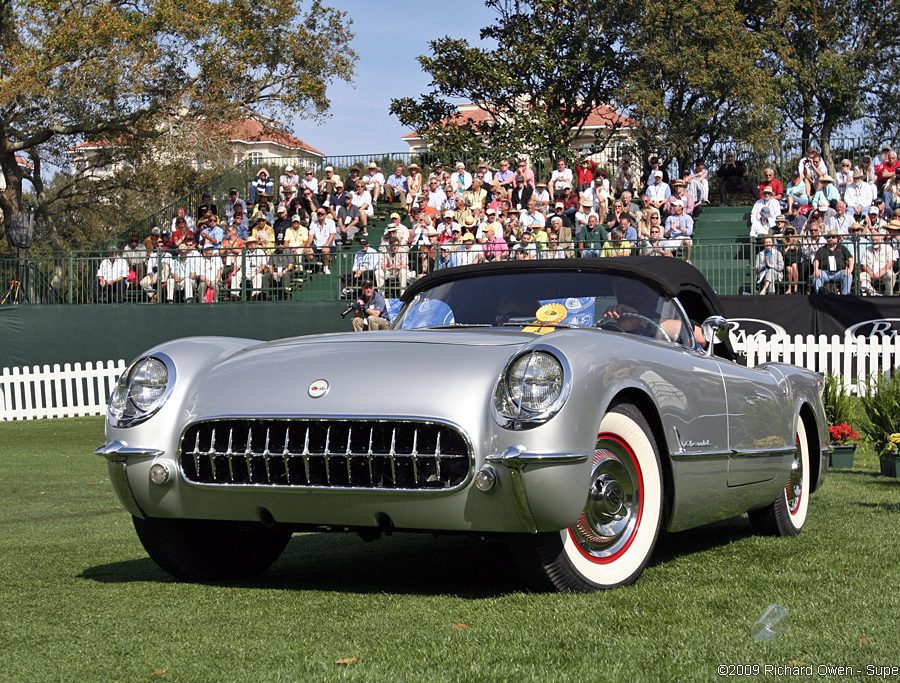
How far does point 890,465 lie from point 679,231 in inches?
525

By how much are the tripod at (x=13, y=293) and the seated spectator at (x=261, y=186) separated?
220 inches

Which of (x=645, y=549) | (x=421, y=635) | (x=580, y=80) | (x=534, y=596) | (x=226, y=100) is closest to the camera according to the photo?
(x=421, y=635)

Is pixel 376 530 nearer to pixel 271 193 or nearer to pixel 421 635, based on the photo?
pixel 421 635

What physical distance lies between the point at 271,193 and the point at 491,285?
937 inches

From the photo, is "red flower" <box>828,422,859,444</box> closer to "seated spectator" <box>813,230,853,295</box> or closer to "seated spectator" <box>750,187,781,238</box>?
"seated spectator" <box>813,230,853,295</box>

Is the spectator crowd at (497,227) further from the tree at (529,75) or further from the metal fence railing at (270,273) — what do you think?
the tree at (529,75)

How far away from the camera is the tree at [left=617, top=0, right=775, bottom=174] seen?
35.5 meters

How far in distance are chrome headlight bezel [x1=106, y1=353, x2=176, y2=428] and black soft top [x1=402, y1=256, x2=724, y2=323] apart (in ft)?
5.47

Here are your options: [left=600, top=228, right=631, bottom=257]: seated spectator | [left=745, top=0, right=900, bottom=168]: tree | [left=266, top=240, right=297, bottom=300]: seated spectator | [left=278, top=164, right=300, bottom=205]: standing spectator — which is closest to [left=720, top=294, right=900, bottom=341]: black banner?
[left=600, top=228, right=631, bottom=257]: seated spectator

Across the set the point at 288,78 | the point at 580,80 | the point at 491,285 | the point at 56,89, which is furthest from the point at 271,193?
the point at 491,285

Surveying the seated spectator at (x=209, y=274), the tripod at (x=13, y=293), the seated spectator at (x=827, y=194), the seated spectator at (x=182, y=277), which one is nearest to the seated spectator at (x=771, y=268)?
the seated spectator at (x=827, y=194)

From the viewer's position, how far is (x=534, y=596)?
517cm

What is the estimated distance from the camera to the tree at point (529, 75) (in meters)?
39.9

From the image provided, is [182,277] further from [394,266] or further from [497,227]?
[497,227]
